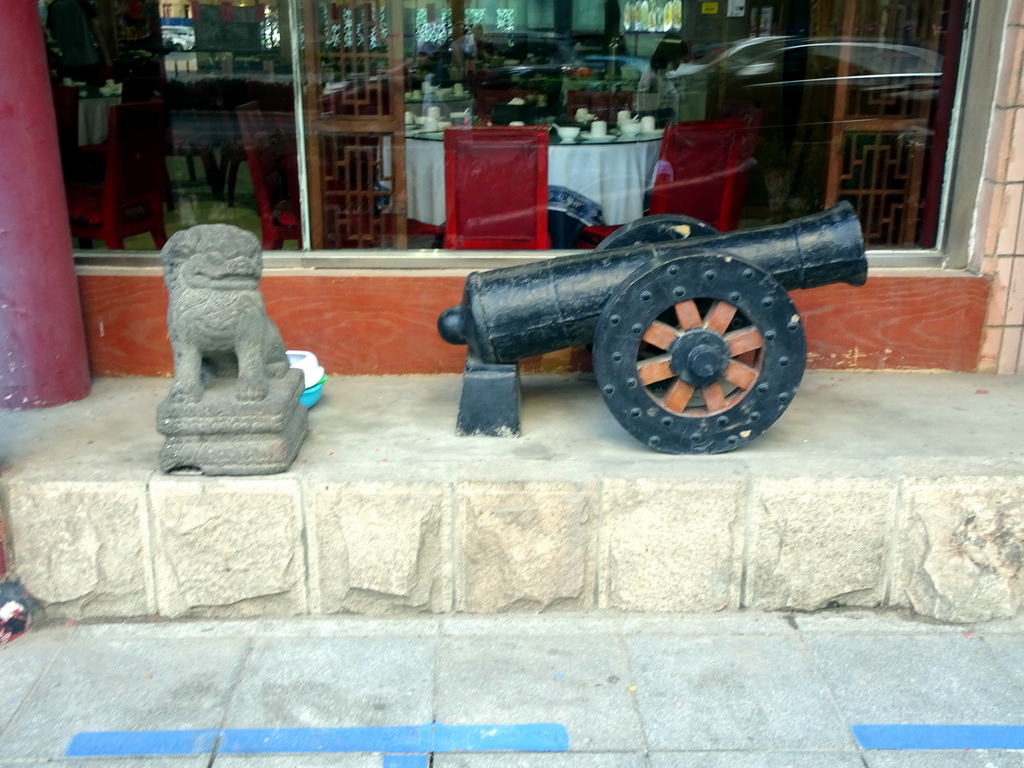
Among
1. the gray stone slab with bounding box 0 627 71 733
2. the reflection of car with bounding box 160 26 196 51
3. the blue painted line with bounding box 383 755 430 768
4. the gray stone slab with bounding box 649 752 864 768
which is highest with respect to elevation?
Result: the reflection of car with bounding box 160 26 196 51

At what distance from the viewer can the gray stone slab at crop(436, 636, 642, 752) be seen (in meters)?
2.86

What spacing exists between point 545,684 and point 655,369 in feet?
3.54

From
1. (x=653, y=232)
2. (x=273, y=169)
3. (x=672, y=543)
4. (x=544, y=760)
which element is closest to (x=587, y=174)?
(x=653, y=232)

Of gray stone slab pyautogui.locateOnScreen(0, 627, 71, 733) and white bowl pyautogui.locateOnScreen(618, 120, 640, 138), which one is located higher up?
white bowl pyautogui.locateOnScreen(618, 120, 640, 138)

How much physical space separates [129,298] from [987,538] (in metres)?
3.45

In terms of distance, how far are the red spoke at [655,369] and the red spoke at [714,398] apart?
138mm

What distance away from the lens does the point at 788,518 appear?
131 inches

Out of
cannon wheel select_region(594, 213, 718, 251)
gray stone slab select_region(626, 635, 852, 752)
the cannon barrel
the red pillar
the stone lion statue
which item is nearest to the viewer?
gray stone slab select_region(626, 635, 852, 752)

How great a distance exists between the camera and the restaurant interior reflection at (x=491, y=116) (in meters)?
4.52

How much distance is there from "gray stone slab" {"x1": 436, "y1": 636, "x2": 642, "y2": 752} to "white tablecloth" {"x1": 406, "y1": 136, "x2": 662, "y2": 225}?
7.22 ft

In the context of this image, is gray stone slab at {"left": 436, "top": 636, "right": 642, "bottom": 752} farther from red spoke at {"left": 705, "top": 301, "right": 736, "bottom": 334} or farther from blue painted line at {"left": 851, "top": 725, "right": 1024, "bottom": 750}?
red spoke at {"left": 705, "top": 301, "right": 736, "bottom": 334}

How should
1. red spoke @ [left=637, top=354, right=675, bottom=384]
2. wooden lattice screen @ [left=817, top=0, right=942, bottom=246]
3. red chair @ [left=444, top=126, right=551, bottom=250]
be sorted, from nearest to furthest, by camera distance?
red spoke @ [left=637, top=354, right=675, bottom=384], wooden lattice screen @ [left=817, top=0, right=942, bottom=246], red chair @ [left=444, top=126, right=551, bottom=250]

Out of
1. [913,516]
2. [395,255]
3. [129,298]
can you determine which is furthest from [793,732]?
[129,298]

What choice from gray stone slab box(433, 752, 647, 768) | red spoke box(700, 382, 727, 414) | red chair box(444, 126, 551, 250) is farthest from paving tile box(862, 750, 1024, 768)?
red chair box(444, 126, 551, 250)
